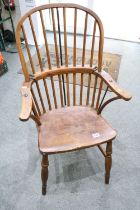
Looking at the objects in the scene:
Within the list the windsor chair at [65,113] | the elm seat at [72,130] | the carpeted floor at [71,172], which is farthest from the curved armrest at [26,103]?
the carpeted floor at [71,172]

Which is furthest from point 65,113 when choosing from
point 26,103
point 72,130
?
point 26,103

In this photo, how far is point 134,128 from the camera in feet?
5.62

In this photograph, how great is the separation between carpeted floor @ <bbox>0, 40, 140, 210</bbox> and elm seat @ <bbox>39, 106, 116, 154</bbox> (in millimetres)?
412

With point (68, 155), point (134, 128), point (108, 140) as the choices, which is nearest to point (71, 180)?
point (68, 155)

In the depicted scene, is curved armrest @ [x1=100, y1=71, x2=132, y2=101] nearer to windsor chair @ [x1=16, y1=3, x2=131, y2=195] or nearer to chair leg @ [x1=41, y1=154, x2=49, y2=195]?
windsor chair @ [x1=16, y1=3, x2=131, y2=195]

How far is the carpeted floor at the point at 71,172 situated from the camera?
48.9 inches

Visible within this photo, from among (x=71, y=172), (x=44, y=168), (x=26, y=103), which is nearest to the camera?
(x=26, y=103)

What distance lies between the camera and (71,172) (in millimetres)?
1397

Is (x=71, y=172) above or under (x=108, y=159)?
under

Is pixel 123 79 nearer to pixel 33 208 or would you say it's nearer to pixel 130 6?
pixel 130 6

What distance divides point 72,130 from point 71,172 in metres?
0.43

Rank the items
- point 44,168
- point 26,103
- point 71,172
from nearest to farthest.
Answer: point 26,103 → point 44,168 → point 71,172

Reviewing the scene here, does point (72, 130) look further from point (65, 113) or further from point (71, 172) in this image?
point (71, 172)

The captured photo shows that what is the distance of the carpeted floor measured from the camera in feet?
4.07
